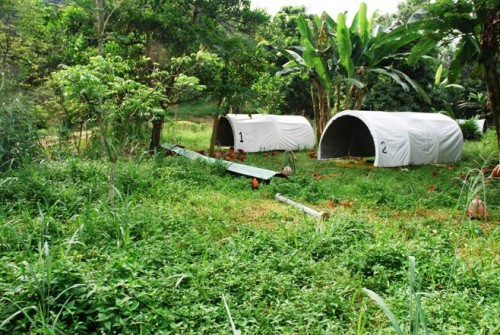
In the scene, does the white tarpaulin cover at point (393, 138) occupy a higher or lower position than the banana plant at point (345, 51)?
lower

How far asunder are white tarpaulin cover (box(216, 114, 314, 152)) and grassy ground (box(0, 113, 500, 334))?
7.74m

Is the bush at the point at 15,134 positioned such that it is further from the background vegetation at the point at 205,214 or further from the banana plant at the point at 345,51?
the banana plant at the point at 345,51

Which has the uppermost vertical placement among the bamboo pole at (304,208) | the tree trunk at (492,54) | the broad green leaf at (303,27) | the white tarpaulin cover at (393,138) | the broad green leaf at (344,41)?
the broad green leaf at (303,27)

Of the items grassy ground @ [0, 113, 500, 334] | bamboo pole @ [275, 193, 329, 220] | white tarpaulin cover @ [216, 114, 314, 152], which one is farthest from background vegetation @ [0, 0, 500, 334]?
white tarpaulin cover @ [216, 114, 314, 152]

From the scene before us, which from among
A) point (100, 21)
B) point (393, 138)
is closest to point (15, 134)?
point (100, 21)

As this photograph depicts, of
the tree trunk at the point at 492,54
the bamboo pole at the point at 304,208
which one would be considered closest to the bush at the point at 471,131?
the tree trunk at the point at 492,54

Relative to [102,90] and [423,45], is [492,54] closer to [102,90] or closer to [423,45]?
[423,45]

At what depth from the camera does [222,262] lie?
142 inches

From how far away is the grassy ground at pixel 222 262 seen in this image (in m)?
2.72

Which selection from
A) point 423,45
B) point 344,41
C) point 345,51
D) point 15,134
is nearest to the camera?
point 15,134

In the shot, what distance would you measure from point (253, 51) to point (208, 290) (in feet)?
29.2

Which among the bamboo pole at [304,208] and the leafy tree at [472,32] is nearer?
the bamboo pole at [304,208]

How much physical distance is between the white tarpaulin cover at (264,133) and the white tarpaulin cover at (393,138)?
101 inches

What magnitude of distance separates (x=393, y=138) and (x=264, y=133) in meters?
5.25
